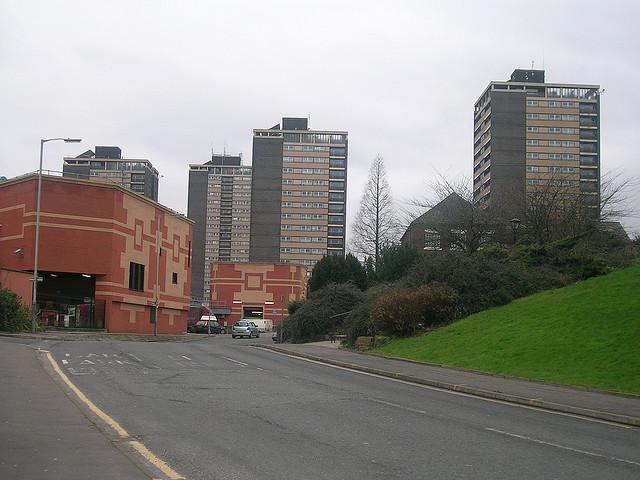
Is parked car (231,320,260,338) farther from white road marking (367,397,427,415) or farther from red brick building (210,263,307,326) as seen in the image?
white road marking (367,397,427,415)

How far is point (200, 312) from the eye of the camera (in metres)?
85.8

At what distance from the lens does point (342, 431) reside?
35.3 ft

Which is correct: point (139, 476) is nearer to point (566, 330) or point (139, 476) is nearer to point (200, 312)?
point (566, 330)

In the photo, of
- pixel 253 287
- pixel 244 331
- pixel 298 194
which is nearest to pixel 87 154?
pixel 298 194

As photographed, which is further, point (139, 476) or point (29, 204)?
point (29, 204)

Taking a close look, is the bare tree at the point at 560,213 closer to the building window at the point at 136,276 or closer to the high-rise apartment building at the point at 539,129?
the building window at the point at 136,276

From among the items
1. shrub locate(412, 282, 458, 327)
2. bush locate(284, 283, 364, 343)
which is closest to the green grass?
shrub locate(412, 282, 458, 327)

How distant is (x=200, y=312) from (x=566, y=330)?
6728cm

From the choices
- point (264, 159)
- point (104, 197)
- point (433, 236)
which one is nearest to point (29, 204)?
point (104, 197)

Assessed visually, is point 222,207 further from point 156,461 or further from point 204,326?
point 156,461

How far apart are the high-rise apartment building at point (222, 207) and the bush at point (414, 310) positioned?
473ft

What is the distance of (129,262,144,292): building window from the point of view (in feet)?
189

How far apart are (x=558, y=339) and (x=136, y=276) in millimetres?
43019

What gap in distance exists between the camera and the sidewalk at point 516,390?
46.6ft
